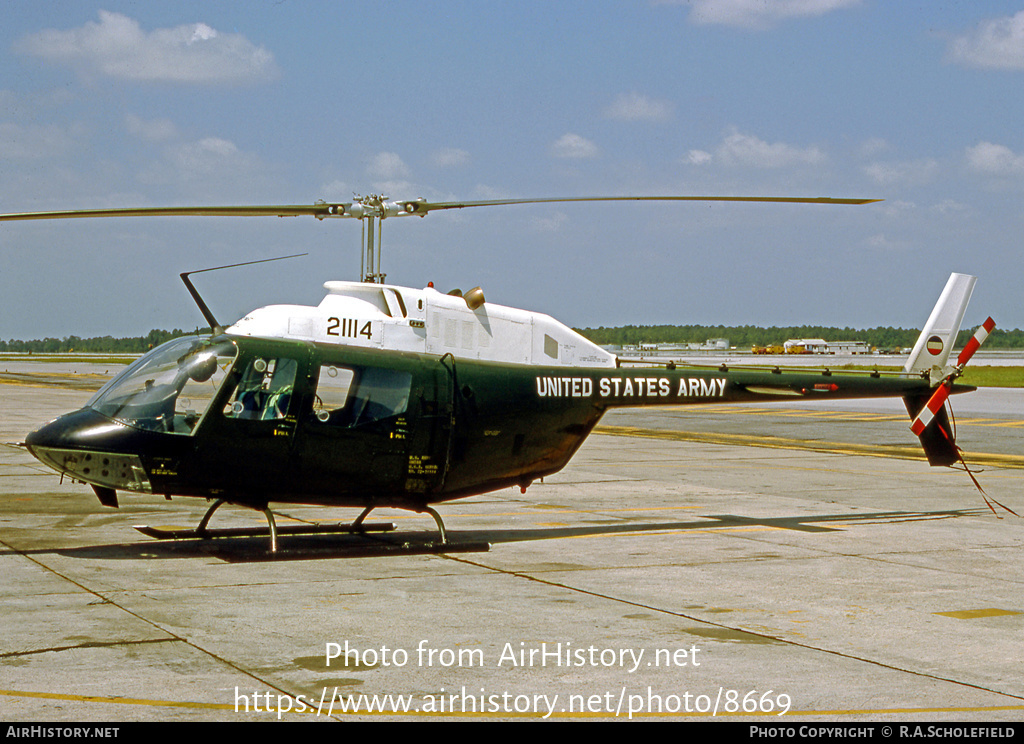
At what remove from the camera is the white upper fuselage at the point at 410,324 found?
13141 mm

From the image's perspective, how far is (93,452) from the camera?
1008cm

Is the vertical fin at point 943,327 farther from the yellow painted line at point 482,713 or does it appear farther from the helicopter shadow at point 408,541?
the yellow painted line at point 482,713

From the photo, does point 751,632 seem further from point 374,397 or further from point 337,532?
point 337,532

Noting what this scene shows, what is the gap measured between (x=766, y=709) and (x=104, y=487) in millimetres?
7059

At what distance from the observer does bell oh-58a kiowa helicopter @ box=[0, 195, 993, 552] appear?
10406mm

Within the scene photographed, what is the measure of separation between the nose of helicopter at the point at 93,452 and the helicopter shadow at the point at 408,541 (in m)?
0.96

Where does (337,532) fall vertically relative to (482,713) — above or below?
above

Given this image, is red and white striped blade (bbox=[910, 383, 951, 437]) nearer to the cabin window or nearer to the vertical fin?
the vertical fin

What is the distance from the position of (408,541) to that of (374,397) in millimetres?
1901

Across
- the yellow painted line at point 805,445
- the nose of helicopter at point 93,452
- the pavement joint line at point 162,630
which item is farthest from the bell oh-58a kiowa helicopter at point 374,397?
the yellow painted line at point 805,445

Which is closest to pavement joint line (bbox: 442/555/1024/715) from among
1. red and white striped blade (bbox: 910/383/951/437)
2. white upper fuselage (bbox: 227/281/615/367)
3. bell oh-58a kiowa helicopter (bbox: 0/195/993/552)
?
bell oh-58a kiowa helicopter (bbox: 0/195/993/552)

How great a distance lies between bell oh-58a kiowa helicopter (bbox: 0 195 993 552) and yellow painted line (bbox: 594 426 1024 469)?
900 cm

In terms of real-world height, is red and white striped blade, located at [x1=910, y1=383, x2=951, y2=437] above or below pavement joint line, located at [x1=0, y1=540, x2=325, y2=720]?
above

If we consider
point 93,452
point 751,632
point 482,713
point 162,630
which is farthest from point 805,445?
point 482,713
